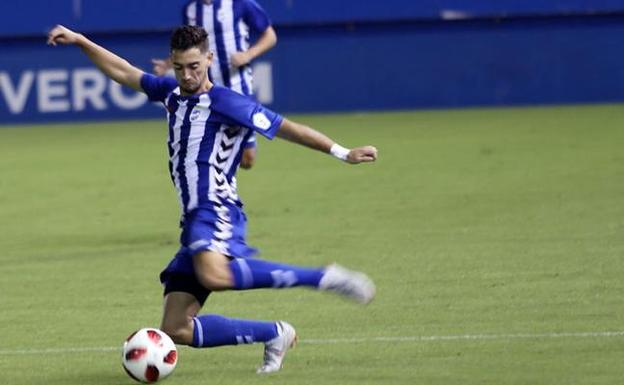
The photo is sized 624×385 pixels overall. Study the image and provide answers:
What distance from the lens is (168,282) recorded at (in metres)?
8.00

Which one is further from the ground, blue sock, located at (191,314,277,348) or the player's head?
the player's head

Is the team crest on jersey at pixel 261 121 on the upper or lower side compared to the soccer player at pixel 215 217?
upper

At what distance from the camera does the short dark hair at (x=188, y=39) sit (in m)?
7.77

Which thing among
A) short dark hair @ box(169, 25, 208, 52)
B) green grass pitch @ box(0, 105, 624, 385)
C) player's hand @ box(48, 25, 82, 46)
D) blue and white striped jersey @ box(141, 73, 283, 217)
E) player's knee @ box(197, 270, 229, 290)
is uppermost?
short dark hair @ box(169, 25, 208, 52)

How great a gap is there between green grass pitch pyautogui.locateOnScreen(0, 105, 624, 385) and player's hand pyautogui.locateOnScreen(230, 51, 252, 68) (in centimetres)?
134

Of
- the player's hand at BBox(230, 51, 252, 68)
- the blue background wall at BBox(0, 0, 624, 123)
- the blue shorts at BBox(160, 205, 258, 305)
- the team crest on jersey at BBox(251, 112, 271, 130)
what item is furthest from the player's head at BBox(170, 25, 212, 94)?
the blue background wall at BBox(0, 0, 624, 123)

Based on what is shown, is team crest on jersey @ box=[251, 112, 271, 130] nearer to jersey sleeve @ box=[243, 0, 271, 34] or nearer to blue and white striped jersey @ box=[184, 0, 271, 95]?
blue and white striped jersey @ box=[184, 0, 271, 95]

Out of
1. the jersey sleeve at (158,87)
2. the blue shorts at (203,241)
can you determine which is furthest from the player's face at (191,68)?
the blue shorts at (203,241)

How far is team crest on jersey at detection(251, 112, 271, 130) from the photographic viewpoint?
25.9 ft

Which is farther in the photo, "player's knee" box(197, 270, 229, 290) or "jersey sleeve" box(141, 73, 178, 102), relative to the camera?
"jersey sleeve" box(141, 73, 178, 102)

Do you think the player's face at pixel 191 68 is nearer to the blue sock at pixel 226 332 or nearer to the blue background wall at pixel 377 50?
the blue sock at pixel 226 332

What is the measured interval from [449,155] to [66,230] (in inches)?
238

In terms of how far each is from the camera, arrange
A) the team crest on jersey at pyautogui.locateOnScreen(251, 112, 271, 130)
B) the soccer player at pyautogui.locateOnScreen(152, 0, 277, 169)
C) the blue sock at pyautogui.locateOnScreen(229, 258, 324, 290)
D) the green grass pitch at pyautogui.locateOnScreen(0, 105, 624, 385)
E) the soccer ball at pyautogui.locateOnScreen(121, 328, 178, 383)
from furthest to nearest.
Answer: the soccer player at pyautogui.locateOnScreen(152, 0, 277, 169) → the green grass pitch at pyautogui.locateOnScreen(0, 105, 624, 385) → the team crest on jersey at pyautogui.locateOnScreen(251, 112, 271, 130) → the blue sock at pyautogui.locateOnScreen(229, 258, 324, 290) → the soccer ball at pyautogui.locateOnScreen(121, 328, 178, 383)

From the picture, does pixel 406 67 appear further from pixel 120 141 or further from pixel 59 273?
pixel 59 273
